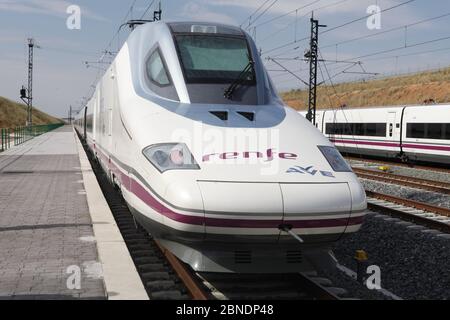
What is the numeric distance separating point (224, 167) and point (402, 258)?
12.1ft

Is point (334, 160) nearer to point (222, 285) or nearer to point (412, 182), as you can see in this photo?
point (222, 285)

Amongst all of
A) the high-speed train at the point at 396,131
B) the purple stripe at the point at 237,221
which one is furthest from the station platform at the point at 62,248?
the high-speed train at the point at 396,131

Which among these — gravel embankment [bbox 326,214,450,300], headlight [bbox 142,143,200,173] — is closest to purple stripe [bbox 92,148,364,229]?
headlight [bbox 142,143,200,173]

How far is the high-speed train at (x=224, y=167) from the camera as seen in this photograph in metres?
4.28

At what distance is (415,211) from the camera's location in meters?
10.5

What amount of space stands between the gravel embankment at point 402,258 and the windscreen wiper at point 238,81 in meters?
2.30

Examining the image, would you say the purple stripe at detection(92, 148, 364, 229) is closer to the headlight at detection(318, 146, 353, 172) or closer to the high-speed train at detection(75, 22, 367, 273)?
the high-speed train at detection(75, 22, 367, 273)

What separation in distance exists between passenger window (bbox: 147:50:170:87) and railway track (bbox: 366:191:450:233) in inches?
212

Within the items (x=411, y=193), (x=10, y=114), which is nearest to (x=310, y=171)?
(x=411, y=193)

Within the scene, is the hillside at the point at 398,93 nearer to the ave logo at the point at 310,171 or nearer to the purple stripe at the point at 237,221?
the ave logo at the point at 310,171
